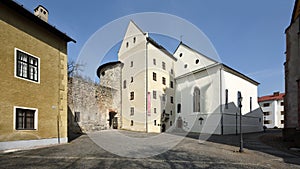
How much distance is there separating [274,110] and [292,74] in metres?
44.2

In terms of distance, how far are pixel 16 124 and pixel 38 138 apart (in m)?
1.58

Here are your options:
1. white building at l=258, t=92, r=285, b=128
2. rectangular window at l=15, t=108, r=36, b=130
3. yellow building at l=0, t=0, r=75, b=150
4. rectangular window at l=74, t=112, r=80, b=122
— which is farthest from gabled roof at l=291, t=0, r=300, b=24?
white building at l=258, t=92, r=285, b=128

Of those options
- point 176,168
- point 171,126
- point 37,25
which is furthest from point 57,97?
point 171,126

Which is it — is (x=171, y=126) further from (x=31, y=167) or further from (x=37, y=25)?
(x=31, y=167)

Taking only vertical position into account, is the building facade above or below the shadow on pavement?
above

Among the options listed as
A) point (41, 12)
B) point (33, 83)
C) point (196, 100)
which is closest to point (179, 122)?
point (196, 100)

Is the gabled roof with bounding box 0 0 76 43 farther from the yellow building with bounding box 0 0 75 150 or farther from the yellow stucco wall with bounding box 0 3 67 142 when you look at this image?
the yellow stucco wall with bounding box 0 3 67 142

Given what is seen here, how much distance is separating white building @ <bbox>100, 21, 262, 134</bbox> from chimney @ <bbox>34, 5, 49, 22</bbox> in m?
16.1

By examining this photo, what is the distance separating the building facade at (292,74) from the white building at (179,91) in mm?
8997

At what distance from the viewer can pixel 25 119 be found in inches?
424

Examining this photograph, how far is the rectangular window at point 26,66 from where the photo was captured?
10656 millimetres

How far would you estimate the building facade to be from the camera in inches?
641

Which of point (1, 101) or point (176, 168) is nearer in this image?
point (176, 168)

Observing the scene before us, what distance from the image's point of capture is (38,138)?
37.3 ft
